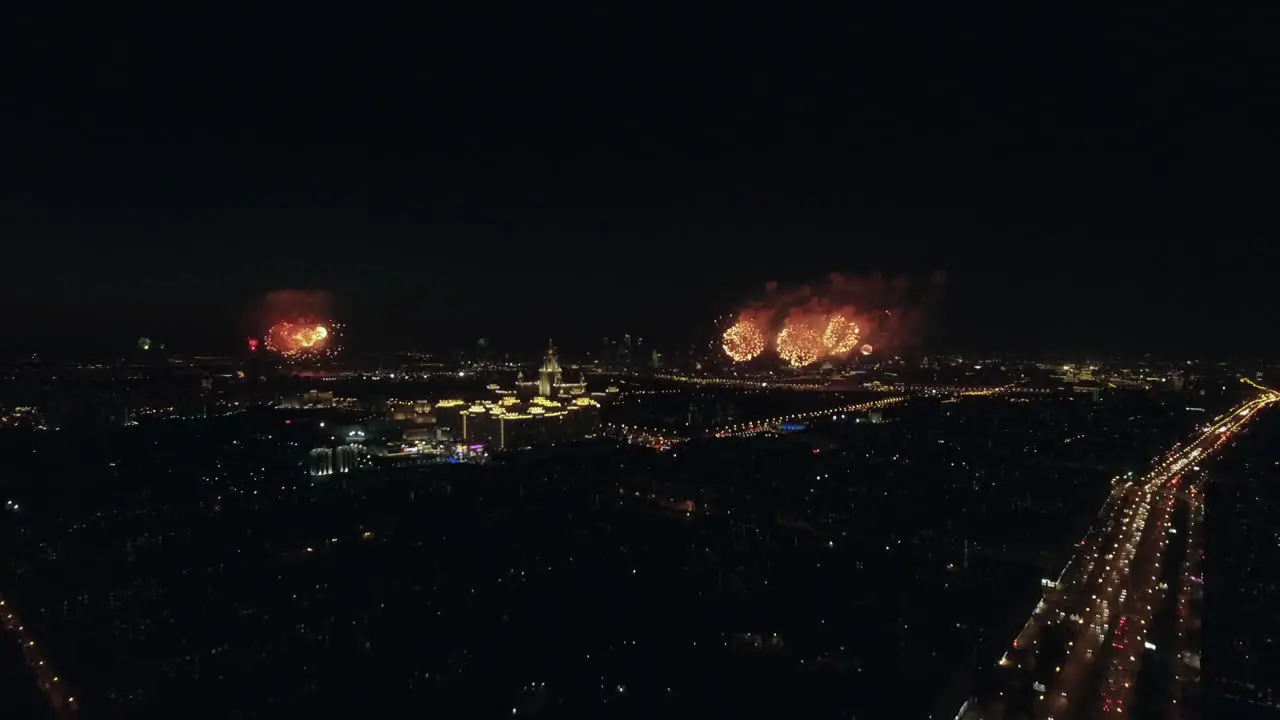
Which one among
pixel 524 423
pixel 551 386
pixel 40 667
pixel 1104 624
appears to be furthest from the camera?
pixel 551 386

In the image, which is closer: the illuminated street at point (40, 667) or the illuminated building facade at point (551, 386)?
the illuminated street at point (40, 667)

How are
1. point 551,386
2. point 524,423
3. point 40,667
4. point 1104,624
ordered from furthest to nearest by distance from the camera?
point 551,386 < point 524,423 < point 1104,624 < point 40,667

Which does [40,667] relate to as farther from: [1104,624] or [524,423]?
[524,423]

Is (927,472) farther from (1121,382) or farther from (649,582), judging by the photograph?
(1121,382)

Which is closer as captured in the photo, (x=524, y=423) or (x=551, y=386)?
(x=524, y=423)

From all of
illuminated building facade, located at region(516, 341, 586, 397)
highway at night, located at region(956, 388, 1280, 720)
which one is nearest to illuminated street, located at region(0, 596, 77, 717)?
highway at night, located at region(956, 388, 1280, 720)

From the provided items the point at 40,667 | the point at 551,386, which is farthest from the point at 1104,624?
the point at 551,386

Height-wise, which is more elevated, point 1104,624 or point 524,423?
point 524,423

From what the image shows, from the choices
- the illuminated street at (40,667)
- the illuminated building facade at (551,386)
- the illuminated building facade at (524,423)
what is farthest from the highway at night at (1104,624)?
the illuminated building facade at (551,386)

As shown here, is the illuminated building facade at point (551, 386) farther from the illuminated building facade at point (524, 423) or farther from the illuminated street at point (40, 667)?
the illuminated street at point (40, 667)
